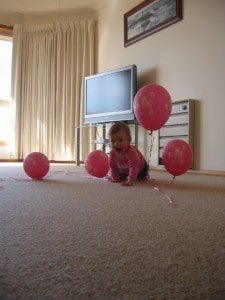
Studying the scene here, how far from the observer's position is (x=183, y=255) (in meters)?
0.65

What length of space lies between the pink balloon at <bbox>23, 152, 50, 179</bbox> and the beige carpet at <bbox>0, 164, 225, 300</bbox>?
3.22 feet

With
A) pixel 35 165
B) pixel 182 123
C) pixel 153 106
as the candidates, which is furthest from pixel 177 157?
pixel 182 123

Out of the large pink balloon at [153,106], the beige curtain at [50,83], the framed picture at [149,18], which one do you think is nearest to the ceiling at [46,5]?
the beige curtain at [50,83]

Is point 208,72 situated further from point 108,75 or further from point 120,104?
point 108,75

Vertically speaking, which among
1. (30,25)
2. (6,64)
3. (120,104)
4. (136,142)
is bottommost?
(136,142)

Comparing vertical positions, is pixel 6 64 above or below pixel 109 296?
above

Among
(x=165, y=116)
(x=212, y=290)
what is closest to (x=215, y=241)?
(x=212, y=290)

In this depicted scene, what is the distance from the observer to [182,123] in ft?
10.5

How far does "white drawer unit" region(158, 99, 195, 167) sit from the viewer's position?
3137 mm

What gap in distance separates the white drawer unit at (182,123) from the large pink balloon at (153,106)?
1.14 metres

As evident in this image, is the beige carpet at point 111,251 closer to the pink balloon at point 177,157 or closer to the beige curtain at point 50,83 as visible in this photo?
the pink balloon at point 177,157

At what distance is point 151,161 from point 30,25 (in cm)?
320

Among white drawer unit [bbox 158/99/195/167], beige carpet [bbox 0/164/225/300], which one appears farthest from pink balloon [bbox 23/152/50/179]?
white drawer unit [bbox 158/99/195/167]

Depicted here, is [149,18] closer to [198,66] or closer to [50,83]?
[198,66]
